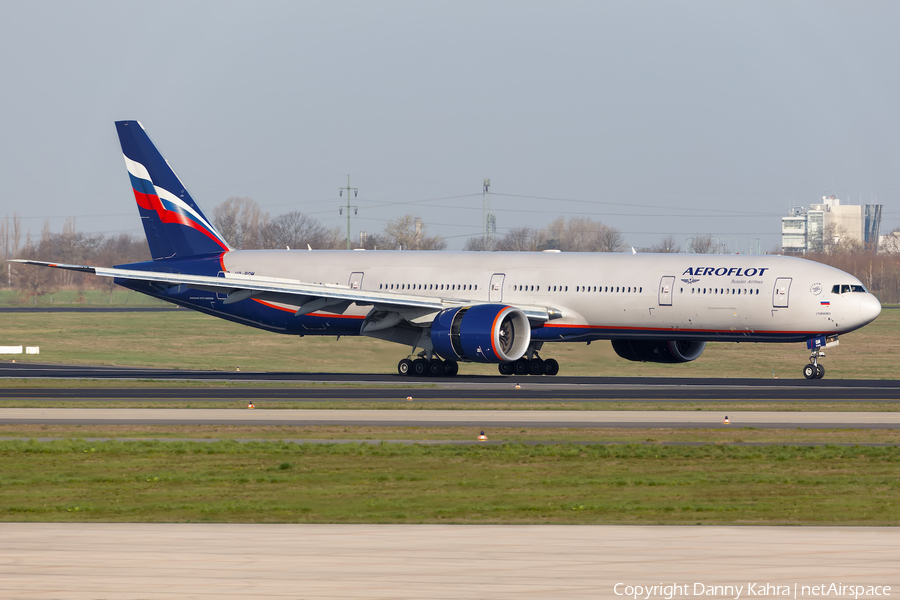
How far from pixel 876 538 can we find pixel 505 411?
650 inches

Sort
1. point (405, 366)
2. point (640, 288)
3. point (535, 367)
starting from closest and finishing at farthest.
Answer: point (640, 288)
point (405, 366)
point (535, 367)

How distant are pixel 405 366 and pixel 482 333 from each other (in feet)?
16.8

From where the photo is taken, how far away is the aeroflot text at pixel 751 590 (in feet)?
31.4

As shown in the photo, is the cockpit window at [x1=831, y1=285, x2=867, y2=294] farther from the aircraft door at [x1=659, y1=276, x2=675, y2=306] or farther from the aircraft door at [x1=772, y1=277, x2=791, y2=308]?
the aircraft door at [x1=659, y1=276, x2=675, y2=306]

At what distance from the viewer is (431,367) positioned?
4153cm

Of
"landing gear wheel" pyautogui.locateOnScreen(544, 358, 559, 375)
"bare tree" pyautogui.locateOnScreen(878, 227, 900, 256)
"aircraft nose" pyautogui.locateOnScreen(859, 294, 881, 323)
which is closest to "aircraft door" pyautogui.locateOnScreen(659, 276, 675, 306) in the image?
"landing gear wheel" pyautogui.locateOnScreen(544, 358, 559, 375)

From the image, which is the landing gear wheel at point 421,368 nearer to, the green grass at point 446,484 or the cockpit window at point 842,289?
the cockpit window at point 842,289

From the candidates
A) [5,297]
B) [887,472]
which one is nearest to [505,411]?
[887,472]

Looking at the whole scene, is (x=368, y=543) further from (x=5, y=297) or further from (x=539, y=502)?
(x=5, y=297)

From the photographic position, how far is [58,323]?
236 feet

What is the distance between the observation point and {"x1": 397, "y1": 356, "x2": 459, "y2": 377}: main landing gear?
136ft

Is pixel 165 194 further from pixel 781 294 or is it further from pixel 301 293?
pixel 781 294

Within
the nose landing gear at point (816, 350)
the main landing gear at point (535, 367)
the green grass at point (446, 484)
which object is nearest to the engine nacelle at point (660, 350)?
the main landing gear at point (535, 367)

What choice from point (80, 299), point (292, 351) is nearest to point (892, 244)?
point (80, 299)
